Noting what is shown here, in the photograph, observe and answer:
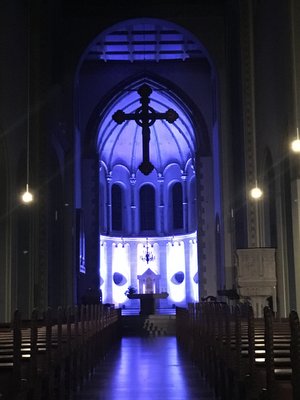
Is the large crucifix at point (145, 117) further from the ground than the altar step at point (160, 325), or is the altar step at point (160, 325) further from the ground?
the large crucifix at point (145, 117)

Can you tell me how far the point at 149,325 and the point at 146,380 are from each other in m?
12.9

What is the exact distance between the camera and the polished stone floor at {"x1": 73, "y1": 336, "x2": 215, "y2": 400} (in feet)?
21.7

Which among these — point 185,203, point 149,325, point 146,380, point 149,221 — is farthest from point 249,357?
point 149,221

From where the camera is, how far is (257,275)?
12930 mm

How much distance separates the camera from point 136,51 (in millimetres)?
24719

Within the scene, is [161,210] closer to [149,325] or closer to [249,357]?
[149,325]

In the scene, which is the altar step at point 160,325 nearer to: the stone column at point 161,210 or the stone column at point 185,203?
the stone column at point 185,203

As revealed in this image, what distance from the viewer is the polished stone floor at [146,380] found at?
661 centimetres

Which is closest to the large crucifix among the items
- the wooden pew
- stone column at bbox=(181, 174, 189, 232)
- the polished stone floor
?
the polished stone floor

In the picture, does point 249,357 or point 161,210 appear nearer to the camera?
point 249,357

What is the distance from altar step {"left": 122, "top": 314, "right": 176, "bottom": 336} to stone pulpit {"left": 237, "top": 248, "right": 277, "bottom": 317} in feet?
25.2

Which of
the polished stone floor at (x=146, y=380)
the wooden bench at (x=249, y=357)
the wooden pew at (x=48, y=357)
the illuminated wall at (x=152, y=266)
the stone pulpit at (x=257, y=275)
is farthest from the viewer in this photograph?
the illuminated wall at (x=152, y=266)

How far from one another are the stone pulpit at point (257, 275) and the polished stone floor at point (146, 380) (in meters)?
2.07

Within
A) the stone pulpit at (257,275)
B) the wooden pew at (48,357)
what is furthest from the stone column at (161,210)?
the wooden pew at (48,357)
